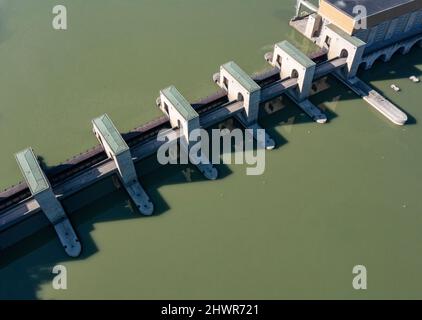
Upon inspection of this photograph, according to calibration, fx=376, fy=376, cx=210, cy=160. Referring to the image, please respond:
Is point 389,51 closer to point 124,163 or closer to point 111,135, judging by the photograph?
point 124,163

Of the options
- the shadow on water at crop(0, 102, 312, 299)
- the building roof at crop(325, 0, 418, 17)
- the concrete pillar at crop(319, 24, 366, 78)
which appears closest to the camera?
the shadow on water at crop(0, 102, 312, 299)

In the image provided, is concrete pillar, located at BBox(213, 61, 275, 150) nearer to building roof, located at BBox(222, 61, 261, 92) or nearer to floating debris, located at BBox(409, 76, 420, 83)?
building roof, located at BBox(222, 61, 261, 92)

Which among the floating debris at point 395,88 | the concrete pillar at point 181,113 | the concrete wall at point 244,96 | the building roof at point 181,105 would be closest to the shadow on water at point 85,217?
the concrete wall at point 244,96

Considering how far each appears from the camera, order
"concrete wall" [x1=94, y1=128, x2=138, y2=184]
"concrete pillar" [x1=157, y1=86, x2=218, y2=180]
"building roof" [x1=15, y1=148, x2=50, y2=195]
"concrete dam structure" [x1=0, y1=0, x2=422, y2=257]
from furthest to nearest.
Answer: "concrete pillar" [x1=157, y1=86, x2=218, y2=180], "concrete wall" [x1=94, y1=128, x2=138, y2=184], "concrete dam structure" [x1=0, y1=0, x2=422, y2=257], "building roof" [x1=15, y1=148, x2=50, y2=195]

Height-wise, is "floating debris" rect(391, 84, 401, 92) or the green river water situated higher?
"floating debris" rect(391, 84, 401, 92)

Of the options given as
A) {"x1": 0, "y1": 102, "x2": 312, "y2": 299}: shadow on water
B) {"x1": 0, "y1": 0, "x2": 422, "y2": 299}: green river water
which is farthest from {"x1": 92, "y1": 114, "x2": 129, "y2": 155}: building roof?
{"x1": 0, "y1": 0, "x2": 422, "y2": 299}: green river water

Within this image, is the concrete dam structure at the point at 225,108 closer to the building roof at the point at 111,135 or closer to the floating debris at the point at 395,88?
the building roof at the point at 111,135

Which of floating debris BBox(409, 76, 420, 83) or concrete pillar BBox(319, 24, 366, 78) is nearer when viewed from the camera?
concrete pillar BBox(319, 24, 366, 78)

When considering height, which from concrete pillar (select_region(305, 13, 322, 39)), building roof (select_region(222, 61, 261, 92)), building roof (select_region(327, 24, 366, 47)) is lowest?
building roof (select_region(222, 61, 261, 92))
